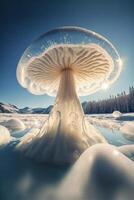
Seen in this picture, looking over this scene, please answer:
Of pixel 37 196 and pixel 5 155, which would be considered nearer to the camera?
pixel 37 196

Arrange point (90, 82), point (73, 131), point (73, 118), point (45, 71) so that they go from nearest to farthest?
point (73, 131) < point (73, 118) < point (45, 71) < point (90, 82)

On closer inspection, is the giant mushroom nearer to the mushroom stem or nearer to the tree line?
the mushroom stem

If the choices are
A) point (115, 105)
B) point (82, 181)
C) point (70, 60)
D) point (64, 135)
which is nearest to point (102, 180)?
point (82, 181)

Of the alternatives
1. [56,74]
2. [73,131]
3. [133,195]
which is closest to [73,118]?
[73,131]

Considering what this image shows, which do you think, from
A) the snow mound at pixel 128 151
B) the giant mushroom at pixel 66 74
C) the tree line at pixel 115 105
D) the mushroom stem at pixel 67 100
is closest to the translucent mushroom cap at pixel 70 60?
the giant mushroom at pixel 66 74

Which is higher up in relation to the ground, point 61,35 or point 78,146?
point 61,35

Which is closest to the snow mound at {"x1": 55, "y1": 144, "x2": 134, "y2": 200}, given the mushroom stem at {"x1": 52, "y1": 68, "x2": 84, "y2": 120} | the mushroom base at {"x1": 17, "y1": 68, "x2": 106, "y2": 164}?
the mushroom base at {"x1": 17, "y1": 68, "x2": 106, "y2": 164}

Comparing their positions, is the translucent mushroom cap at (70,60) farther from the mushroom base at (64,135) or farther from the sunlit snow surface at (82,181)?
the sunlit snow surface at (82,181)

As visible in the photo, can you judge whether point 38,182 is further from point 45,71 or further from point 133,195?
point 45,71

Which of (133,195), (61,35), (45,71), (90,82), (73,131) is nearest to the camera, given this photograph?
(133,195)
